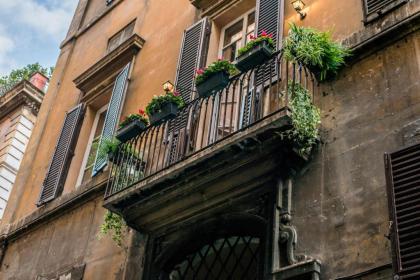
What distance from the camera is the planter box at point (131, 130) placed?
881cm

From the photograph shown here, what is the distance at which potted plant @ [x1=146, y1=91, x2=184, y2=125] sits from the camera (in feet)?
27.7

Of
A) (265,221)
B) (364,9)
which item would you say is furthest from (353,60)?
(265,221)

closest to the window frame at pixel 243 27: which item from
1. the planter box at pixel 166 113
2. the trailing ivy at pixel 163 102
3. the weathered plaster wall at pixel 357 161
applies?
the trailing ivy at pixel 163 102

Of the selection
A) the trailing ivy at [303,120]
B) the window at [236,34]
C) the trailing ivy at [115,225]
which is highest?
the window at [236,34]

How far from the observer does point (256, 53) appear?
7.45m

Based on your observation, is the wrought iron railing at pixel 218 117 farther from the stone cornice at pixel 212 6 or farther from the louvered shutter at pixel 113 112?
the stone cornice at pixel 212 6

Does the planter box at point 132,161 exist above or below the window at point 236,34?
below

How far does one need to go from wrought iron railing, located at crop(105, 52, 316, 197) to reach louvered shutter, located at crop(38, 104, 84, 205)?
2.29 meters

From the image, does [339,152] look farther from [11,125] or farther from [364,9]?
[11,125]

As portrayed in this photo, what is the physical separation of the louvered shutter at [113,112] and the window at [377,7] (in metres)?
4.65

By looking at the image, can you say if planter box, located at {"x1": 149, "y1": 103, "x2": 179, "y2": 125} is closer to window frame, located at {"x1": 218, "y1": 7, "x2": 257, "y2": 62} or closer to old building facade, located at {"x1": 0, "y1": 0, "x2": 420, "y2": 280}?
old building facade, located at {"x1": 0, "y1": 0, "x2": 420, "y2": 280}

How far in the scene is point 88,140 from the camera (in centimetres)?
1177

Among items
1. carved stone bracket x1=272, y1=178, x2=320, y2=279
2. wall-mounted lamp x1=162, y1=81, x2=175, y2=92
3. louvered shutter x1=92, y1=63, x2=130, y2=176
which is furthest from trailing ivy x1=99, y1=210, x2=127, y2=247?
carved stone bracket x1=272, y1=178, x2=320, y2=279

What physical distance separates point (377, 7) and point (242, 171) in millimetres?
2479
